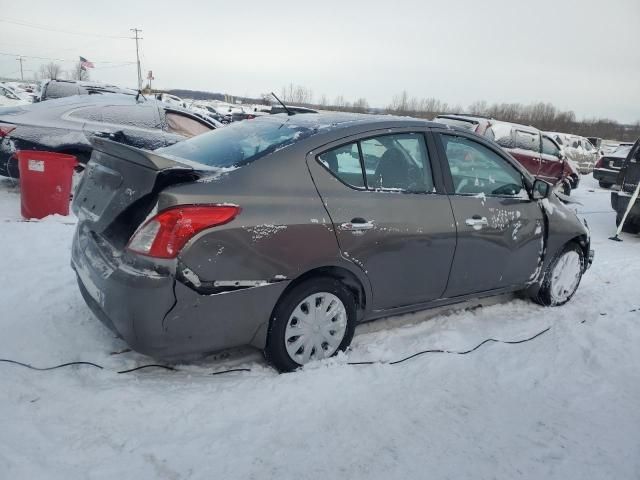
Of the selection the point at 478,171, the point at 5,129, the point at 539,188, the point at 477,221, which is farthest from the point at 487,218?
the point at 5,129

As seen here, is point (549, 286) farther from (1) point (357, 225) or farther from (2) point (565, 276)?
(1) point (357, 225)

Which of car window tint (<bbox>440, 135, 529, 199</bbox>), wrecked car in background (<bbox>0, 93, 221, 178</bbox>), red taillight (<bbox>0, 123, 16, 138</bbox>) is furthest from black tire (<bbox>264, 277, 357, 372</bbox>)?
red taillight (<bbox>0, 123, 16, 138</bbox>)

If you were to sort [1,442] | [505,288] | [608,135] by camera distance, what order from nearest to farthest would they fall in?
[1,442] < [505,288] < [608,135]

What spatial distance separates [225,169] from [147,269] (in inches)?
28.0

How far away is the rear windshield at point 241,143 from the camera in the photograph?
2879mm

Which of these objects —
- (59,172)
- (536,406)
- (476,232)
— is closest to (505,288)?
(476,232)

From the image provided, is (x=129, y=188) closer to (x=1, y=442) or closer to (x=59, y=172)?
(x=1, y=442)

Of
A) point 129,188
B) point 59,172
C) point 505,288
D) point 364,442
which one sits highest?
point 129,188

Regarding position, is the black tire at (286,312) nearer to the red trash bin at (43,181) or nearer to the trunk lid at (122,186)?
the trunk lid at (122,186)

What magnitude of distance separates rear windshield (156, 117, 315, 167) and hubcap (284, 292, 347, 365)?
3.13 feet

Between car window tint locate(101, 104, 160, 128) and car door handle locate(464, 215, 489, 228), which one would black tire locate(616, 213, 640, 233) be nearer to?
car door handle locate(464, 215, 489, 228)

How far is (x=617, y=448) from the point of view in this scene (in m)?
2.45

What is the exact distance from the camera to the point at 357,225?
2.96 metres

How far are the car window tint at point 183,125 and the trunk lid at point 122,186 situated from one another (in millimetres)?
4670
